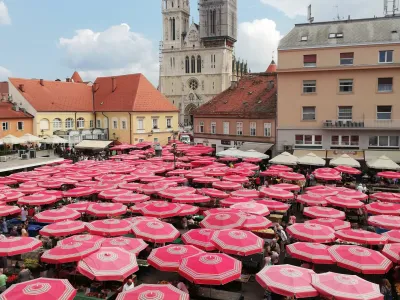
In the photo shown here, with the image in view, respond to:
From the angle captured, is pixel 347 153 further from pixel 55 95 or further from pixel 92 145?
pixel 55 95

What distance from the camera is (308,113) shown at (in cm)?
3906

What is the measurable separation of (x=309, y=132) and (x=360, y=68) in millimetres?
7483

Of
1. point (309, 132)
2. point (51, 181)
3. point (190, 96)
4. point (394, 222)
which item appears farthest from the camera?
point (190, 96)

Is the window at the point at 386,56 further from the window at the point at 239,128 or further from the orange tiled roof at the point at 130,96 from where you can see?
the orange tiled roof at the point at 130,96

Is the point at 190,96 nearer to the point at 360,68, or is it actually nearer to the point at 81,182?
the point at 360,68

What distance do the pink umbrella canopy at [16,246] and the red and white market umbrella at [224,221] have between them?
22.0ft

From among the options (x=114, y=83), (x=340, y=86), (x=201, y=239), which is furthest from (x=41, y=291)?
(x=114, y=83)

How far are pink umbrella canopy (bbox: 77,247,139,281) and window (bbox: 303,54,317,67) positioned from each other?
30737 mm

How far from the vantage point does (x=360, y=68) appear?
1436 inches

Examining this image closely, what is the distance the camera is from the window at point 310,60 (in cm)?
3816

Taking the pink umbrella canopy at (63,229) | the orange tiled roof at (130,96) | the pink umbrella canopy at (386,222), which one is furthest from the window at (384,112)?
the orange tiled roof at (130,96)

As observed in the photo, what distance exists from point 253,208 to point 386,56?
2492 centimetres

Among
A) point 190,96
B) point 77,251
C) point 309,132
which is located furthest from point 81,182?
point 190,96

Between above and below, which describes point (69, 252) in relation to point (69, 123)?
below
